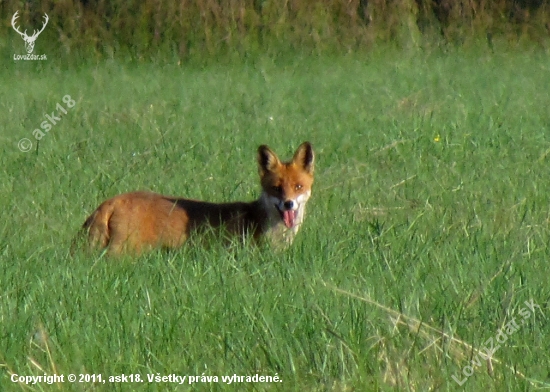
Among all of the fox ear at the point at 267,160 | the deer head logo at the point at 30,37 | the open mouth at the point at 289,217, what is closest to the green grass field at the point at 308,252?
the open mouth at the point at 289,217

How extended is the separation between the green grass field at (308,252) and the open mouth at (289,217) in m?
0.29

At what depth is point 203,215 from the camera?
6871 mm

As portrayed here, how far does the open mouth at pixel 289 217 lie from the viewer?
7078 mm

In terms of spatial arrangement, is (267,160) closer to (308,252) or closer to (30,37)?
(308,252)

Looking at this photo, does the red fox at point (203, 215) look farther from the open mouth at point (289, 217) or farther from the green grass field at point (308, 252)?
the green grass field at point (308, 252)

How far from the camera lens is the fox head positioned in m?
7.12

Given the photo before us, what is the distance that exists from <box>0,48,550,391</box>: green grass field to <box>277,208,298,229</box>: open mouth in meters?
0.29

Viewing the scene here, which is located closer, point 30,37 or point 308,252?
point 308,252

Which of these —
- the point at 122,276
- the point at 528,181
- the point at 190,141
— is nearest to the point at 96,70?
the point at 190,141

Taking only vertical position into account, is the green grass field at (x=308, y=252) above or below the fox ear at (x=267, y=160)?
below

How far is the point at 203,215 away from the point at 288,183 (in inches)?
29.2

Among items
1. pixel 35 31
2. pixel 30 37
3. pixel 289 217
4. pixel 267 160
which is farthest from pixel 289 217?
pixel 35 31

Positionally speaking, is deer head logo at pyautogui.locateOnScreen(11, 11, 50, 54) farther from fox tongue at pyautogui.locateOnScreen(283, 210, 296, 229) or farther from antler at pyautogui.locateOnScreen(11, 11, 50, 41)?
fox tongue at pyautogui.locateOnScreen(283, 210, 296, 229)

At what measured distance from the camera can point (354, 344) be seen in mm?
4250
